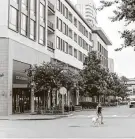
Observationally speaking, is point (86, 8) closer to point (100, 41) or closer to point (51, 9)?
point (100, 41)

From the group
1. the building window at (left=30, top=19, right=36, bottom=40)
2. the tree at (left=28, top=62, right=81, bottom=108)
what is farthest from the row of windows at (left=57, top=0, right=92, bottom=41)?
the tree at (left=28, top=62, right=81, bottom=108)

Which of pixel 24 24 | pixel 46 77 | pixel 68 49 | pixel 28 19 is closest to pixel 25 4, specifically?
pixel 28 19

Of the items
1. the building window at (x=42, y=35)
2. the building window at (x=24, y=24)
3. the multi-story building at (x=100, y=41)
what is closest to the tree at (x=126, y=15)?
the building window at (x=24, y=24)

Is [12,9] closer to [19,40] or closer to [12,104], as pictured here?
[19,40]

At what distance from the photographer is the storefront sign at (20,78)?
38.2m

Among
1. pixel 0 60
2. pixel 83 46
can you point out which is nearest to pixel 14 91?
pixel 0 60

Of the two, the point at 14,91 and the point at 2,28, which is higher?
the point at 2,28

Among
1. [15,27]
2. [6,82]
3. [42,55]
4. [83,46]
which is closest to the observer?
[6,82]

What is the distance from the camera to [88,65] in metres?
66.9

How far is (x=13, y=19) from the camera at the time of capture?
1500 inches

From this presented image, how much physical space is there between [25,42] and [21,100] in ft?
21.5

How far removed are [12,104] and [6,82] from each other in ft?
8.77

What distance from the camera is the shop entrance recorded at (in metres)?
38.6

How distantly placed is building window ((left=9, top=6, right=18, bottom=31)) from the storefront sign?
4.85m
